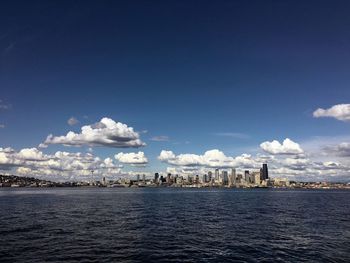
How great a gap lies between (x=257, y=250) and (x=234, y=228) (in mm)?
20888

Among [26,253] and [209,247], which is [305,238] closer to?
[209,247]

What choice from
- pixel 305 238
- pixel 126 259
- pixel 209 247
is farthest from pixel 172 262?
pixel 305 238

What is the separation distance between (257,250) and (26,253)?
3172 centimetres

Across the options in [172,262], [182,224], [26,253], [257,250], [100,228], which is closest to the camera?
[172,262]

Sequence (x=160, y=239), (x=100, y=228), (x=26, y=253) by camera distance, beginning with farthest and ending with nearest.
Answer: (x=100, y=228) < (x=160, y=239) < (x=26, y=253)

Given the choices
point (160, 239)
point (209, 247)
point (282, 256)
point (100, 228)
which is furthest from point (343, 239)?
point (100, 228)

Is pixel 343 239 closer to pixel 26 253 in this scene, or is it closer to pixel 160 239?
pixel 160 239

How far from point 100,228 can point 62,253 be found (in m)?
22.7

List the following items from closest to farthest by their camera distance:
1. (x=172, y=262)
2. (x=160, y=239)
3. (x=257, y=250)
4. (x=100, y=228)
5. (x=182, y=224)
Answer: (x=172, y=262) → (x=257, y=250) → (x=160, y=239) → (x=100, y=228) → (x=182, y=224)

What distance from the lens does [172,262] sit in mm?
42719

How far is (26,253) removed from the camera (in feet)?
150

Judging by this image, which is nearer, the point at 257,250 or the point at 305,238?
the point at 257,250

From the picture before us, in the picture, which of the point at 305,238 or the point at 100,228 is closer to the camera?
the point at 305,238

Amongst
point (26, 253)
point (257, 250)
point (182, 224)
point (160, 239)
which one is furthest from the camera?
point (182, 224)
